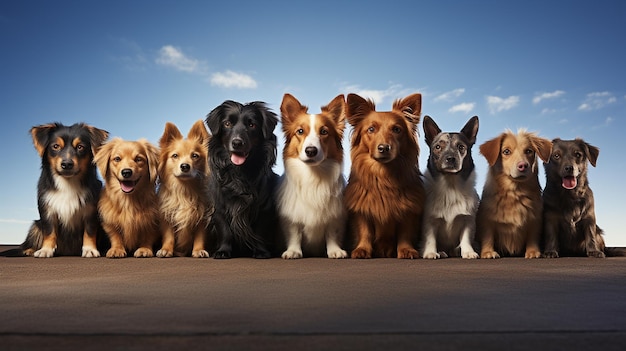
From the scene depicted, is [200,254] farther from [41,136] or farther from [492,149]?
[492,149]

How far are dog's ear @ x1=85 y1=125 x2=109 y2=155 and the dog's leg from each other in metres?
2.41

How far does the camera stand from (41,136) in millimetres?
5793

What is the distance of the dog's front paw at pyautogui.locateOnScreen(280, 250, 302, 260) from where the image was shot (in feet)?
17.6

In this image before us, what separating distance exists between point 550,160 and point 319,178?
2183 mm

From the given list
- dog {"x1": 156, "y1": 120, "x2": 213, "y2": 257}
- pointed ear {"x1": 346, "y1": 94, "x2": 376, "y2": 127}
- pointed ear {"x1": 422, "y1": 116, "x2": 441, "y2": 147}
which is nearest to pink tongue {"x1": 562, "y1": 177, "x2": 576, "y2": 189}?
pointed ear {"x1": 422, "y1": 116, "x2": 441, "y2": 147}

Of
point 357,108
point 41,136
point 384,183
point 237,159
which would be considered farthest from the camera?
point 41,136

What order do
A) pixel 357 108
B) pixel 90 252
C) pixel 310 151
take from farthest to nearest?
pixel 90 252
pixel 357 108
pixel 310 151

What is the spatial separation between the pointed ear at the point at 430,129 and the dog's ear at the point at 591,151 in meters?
1.40

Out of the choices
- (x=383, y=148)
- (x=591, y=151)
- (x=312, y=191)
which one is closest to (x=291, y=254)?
(x=312, y=191)

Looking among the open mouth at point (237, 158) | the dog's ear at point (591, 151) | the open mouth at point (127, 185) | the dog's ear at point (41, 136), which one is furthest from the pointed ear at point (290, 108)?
the dog's ear at point (591, 151)

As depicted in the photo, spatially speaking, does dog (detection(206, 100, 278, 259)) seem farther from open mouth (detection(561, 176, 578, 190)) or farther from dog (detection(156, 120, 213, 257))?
open mouth (detection(561, 176, 578, 190))

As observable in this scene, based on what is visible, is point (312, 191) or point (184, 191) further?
point (184, 191)

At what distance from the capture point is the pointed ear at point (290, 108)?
18.0ft

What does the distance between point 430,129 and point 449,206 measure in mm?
698
